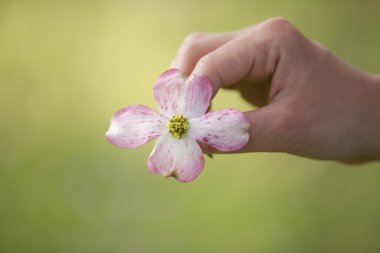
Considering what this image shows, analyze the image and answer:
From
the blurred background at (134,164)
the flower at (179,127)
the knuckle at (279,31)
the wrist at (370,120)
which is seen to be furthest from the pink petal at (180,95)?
the blurred background at (134,164)

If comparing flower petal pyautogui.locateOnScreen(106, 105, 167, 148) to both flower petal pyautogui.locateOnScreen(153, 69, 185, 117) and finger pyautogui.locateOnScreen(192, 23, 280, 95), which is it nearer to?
flower petal pyautogui.locateOnScreen(153, 69, 185, 117)

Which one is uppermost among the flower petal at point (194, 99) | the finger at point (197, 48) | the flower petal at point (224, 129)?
the finger at point (197, 48)

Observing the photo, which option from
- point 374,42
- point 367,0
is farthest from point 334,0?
point 374,42

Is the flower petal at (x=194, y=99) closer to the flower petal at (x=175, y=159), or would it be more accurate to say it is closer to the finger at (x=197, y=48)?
the flower petal at (x=175, y=159)

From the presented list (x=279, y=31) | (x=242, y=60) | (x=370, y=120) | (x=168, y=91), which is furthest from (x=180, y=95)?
(x=370, y=120)

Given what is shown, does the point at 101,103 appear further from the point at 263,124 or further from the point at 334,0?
the point at 263,124

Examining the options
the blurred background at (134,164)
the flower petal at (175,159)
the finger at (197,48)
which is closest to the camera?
the flower petal at (175,159)

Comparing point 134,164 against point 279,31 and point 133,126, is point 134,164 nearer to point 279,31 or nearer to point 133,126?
point 279,31
